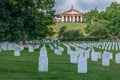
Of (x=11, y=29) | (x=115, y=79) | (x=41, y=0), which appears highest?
(x=41, y=0)

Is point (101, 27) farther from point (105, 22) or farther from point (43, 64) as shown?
point (43, 64)

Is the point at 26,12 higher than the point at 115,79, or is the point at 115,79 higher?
the point at 26,12

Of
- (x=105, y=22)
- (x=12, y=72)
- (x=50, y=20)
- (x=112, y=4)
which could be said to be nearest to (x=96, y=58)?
(x=12, y=72)

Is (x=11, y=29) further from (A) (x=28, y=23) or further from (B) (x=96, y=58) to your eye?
(B) (x=96, y=58)

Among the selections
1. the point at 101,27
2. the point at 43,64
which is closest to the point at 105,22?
the point at 101,27

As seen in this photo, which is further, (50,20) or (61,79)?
(50,20)

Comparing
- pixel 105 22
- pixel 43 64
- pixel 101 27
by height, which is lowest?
pixel 43 64

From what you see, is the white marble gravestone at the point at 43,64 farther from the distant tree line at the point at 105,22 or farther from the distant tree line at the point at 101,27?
the distant tree line at the point at 105,22

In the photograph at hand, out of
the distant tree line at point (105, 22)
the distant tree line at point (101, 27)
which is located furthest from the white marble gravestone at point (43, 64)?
the distant tree line at point (105, 22)

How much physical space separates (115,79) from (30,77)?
10.8 feet

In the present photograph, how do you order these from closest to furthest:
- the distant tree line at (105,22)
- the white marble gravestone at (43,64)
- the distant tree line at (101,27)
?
the white marble gravestone at (43,64) → the distant tree line at (101,27) → the distant tree line at (105,22)

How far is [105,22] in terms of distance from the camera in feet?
422

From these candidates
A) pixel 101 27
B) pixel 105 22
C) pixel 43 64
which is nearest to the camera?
pixel 43 64

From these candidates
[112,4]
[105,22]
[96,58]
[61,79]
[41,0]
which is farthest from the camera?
[112,4]
